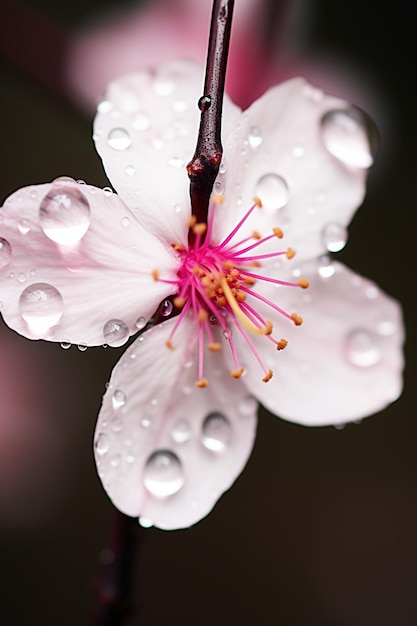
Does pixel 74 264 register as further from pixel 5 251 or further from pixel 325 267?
pixel 325 267

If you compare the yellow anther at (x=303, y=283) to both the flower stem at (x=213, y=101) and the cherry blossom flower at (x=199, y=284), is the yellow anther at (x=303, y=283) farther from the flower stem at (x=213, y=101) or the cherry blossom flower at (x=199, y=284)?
A: the flower stem at (x=213, y=101)

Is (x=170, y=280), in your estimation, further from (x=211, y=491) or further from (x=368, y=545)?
(x=368, y=545)

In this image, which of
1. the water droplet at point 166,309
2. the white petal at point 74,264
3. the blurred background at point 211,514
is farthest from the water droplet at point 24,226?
the blurred background at point 211,514

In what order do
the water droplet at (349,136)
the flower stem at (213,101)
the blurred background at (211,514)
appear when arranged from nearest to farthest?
1. the flower stem at (213,101)
2. the water droplet at (349,136)
3. the blurred background at (211,514)

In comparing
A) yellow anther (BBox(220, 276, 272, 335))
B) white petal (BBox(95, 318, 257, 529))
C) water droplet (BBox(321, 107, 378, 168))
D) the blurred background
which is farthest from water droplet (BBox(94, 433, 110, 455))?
the blurred background

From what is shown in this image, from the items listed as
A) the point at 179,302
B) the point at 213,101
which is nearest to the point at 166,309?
the point at 179,302

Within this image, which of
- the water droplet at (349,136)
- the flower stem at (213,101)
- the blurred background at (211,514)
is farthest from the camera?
the blurred background at (211,514)

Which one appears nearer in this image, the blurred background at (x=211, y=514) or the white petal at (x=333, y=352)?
the white petal at (x=333, y=352)
